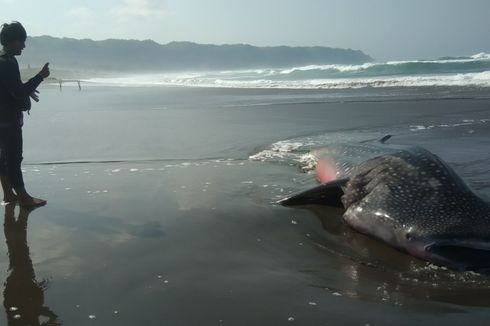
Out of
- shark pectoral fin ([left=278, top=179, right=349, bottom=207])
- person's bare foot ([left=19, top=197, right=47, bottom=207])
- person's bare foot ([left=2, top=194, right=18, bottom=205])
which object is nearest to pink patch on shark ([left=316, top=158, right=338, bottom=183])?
shark pectoral fin ([left=278, top=179, right=349, bottom=207])

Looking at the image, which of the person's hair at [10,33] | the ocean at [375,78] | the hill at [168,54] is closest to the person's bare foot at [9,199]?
the person's hair at [10,33]

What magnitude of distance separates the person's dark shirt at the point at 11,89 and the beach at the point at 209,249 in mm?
1042

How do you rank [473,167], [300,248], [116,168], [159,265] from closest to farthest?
[159,265], [300,248], [473,167], [116,168]

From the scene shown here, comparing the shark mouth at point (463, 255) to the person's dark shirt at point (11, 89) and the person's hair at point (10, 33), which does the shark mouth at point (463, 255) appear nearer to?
the person's dark shirt at point (11, 89)

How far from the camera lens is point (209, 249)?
13.5 feet

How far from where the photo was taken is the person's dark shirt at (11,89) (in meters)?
5.29

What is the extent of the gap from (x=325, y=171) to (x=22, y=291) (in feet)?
13.0

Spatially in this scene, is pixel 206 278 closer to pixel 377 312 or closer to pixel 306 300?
pixel 306 300

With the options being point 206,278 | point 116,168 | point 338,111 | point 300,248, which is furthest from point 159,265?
point 338,111

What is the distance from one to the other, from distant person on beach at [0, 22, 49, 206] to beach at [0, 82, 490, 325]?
0.43 metres

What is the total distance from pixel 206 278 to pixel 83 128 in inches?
346

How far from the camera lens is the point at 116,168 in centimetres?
720

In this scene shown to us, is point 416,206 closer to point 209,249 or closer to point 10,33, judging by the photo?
point 209,249

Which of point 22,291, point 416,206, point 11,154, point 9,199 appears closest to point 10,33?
point 11,154
